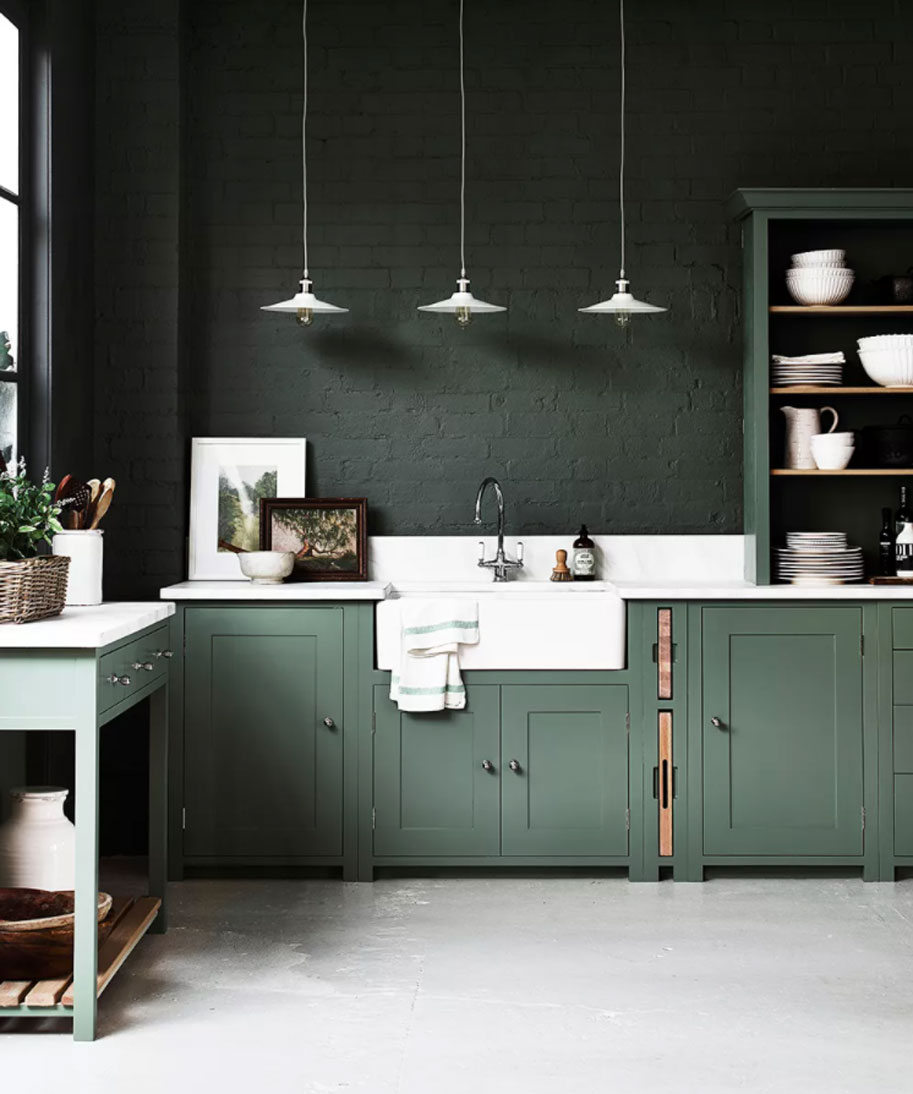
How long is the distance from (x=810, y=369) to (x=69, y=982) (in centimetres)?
330

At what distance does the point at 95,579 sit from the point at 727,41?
10.8 ft

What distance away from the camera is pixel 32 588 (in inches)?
127

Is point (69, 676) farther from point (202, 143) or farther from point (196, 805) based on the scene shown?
point (202, 143)

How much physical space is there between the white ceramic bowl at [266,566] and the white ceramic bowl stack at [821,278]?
84.3 inches

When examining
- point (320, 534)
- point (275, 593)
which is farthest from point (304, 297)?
point (275, 593)

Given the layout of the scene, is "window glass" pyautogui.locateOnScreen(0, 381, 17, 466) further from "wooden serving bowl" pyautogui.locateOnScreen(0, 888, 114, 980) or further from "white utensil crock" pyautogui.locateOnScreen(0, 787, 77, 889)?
"wooden serving bowl" pyautogui.locateOnScreen(0, 888, 114, 980)

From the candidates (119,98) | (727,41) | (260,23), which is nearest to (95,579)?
(119,98)

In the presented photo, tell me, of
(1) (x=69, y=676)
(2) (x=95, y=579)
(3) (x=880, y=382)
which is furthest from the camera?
(3) (x=880, y=382)

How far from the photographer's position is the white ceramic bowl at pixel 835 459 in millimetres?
4844

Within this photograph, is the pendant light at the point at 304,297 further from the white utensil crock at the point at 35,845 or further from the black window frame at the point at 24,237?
the white utensil crock at the point at 35,845

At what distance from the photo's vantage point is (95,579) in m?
3.73

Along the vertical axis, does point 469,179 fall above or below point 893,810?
above

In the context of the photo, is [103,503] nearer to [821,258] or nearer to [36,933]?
[36,933]

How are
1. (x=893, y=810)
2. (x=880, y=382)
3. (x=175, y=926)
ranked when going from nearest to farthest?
1. (x=175, y=926)
2. (x=893, y=810)
3. (x=880, y=382)
